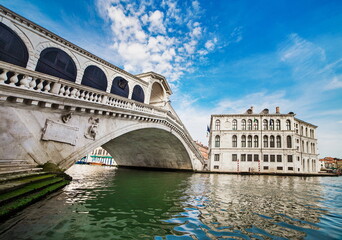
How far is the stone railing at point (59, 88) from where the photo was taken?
5.80 m

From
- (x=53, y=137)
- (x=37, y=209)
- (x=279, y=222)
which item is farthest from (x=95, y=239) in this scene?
(x=53, y=137)

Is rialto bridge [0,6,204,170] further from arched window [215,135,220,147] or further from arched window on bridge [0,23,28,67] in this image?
arched window [215,135,220,147]

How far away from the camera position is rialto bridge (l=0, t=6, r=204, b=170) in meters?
6.01

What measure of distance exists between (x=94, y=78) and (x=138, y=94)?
16.2ft

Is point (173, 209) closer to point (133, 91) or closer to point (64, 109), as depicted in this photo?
point (64, 109)

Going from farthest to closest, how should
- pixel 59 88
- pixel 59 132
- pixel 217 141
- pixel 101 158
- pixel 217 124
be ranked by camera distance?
pixel 101 158, pixel 217 124, pixel 217 141, pixel 59 132, pixel 59 88

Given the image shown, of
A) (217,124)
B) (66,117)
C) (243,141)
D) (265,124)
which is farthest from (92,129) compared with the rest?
(265,124)

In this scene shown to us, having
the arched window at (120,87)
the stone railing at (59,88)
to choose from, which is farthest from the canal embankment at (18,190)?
the arched window at (120,87)

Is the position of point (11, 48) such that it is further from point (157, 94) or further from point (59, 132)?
point (157, 94)

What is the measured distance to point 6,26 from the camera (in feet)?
26.2

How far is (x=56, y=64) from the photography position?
10.3 meters

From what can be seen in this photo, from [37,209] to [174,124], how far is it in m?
13.9

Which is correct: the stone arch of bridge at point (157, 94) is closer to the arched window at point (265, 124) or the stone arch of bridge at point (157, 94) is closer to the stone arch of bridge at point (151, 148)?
the stone arch of bridge at point (151, 148)

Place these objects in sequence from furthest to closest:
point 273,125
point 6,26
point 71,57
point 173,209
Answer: point 273,125
point 71,57
point 6,26
point 173,209
